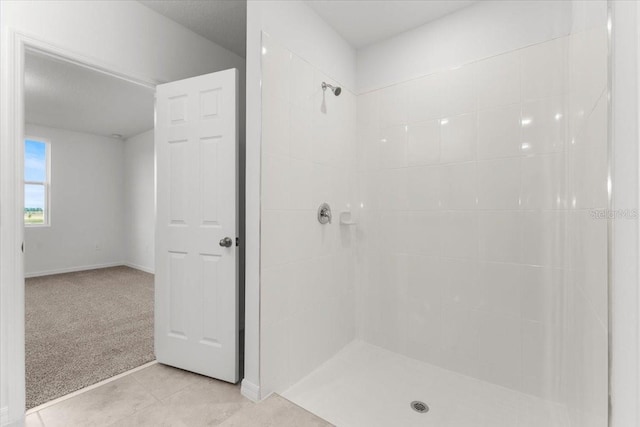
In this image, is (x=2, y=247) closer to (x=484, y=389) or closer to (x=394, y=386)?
(x=394, y=386)

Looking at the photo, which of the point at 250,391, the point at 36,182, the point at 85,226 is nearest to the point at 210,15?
the point at 250,391

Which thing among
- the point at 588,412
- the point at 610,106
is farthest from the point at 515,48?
the point at 588,412

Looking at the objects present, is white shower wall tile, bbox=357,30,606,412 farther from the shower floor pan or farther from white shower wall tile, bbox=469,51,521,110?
the shower floor pan

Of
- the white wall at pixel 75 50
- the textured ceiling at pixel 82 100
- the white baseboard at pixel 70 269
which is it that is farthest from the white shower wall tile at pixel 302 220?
the white baseboard at pixel 70 269

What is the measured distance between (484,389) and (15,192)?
2.91 meters

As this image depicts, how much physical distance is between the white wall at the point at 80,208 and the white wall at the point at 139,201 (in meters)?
0.18

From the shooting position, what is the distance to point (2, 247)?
5.04ft

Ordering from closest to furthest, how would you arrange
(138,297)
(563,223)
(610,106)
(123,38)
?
(610,106)
(563,223)
(123,38)
(138,297)

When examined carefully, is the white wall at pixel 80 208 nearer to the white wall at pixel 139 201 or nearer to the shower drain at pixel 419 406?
the white wall at pixel 139 201

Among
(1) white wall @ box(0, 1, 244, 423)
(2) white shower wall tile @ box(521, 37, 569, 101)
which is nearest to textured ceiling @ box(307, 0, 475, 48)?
(2) white shower wall tile @ box(521, 37, 569, 101)

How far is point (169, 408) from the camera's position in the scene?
5.60 ft

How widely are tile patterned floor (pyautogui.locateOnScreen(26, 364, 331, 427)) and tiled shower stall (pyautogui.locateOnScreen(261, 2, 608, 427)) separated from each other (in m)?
0.15

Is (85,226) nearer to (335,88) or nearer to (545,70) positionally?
(335,88)

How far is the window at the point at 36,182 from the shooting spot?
5.18 meters
